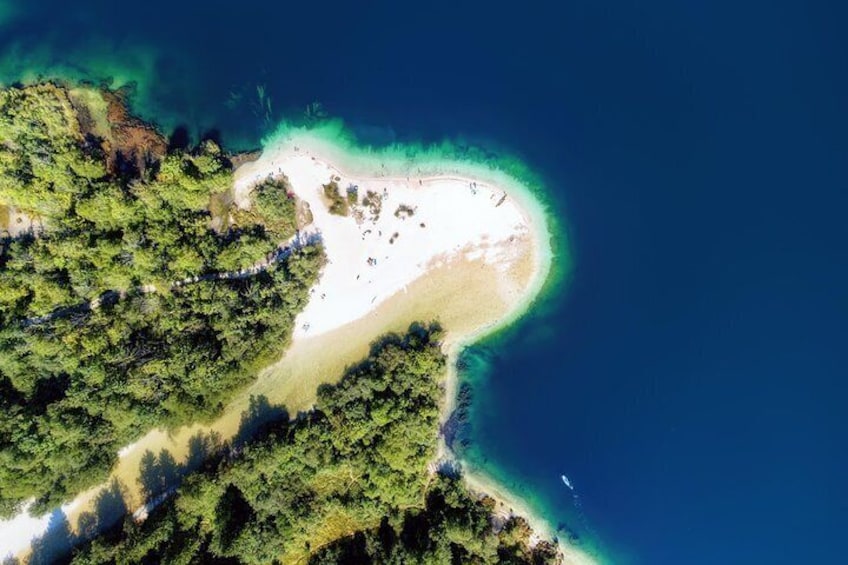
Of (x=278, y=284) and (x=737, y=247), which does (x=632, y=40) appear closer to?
(x=737, y=247)

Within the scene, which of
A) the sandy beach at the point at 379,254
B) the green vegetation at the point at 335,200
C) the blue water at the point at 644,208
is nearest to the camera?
the green vegetation at the point at 335,200

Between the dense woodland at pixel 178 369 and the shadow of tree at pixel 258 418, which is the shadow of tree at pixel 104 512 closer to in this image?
the dense woodland at pixel 178 369

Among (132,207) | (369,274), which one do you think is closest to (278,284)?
(369,274)

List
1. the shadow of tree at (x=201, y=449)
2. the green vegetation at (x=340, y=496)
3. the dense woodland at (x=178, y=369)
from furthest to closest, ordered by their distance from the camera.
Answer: the shadow of tree at (x=201, y=449), the green vegetation at (x=340, y=496), the dense woodland at (x=178, y=369)

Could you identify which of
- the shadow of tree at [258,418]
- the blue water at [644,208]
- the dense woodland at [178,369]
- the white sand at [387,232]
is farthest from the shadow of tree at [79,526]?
the blue water at [644,208]

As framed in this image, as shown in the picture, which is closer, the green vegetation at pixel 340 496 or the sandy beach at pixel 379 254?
the green vegetation at pixel 340 496

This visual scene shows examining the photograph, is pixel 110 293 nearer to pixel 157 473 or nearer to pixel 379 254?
pixel 157 473
